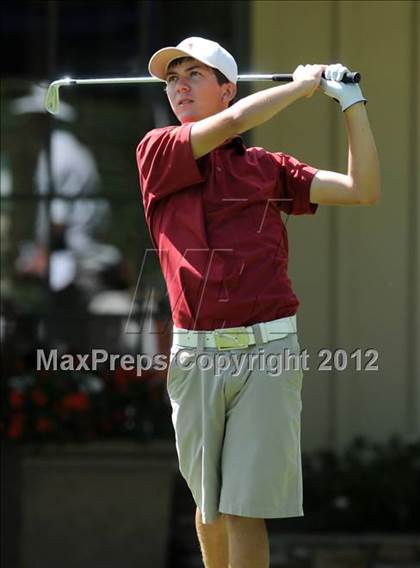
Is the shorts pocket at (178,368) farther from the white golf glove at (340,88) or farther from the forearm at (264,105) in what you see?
the white golf glove at (340,88)

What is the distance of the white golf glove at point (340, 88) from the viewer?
346cm

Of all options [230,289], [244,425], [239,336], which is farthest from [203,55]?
[244,425]

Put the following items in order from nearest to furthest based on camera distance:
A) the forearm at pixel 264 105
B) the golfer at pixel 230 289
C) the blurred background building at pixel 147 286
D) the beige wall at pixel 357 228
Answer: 1. the forearm at pixel 264 105
2. the golfer at pixel 230 289
3. the blurred background building at pixel 147 286
4. the beige wall at pixel 357 228

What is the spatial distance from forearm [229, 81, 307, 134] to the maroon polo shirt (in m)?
0.17

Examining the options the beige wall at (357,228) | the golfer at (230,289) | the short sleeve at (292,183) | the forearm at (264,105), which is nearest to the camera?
the forearm at (264,105)

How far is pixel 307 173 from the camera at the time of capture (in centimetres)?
370

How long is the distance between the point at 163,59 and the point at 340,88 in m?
0.50

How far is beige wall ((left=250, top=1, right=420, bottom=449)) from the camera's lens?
19.0 ft

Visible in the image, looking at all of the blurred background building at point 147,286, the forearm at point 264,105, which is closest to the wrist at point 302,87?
the forearm at point 264,105

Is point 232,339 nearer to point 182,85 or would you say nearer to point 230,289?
point 230,289

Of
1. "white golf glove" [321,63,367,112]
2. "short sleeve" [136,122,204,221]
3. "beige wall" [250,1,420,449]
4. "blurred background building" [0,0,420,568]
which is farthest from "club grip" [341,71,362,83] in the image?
"beige wall" [250,1,420,449]

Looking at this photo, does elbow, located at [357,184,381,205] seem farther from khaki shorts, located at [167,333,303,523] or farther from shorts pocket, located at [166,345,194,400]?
shorts pocket, located at [166,345,194,400]

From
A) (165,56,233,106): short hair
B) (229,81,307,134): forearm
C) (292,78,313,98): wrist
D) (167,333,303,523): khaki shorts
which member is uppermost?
(165,56,233,106): short hair

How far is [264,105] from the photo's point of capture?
11.1 ft
